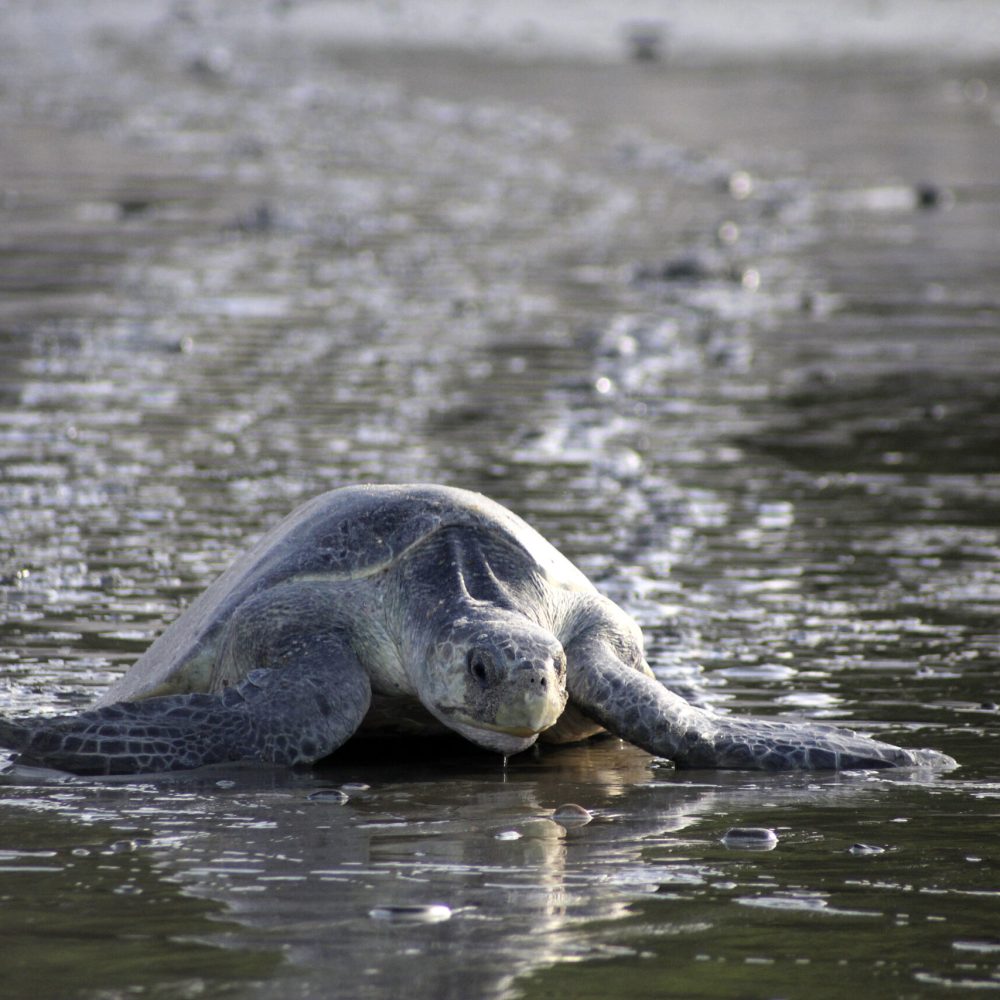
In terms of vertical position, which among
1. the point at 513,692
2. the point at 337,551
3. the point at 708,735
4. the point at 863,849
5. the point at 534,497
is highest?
the point at 534,497

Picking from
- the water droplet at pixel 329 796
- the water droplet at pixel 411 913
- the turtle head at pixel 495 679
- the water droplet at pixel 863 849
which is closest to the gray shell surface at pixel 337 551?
the turtle head at pixel 495 679

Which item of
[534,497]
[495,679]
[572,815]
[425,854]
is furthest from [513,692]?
[534,497]

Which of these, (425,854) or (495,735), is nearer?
(425,854)

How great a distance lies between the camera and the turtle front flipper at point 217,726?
5504 millimetres

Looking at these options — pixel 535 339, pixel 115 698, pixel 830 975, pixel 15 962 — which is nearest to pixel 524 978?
pixel 830 975

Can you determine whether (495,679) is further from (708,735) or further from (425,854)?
(425,854)

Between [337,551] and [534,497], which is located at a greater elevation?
[534,497]

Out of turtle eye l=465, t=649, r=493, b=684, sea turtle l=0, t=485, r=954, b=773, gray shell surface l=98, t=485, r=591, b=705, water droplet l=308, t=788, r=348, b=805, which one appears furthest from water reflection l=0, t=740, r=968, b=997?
gray shell surface l=98, t=485, r=591, b=705

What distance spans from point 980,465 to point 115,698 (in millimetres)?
5822

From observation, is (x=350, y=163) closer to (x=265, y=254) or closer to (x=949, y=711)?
(x=265, y=254)

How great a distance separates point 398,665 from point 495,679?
56cm

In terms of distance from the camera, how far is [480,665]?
219 inches

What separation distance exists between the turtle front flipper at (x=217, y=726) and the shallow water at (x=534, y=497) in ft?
0.39

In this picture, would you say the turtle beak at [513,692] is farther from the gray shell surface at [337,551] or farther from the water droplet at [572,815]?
the gray shell surface at [337,551]
